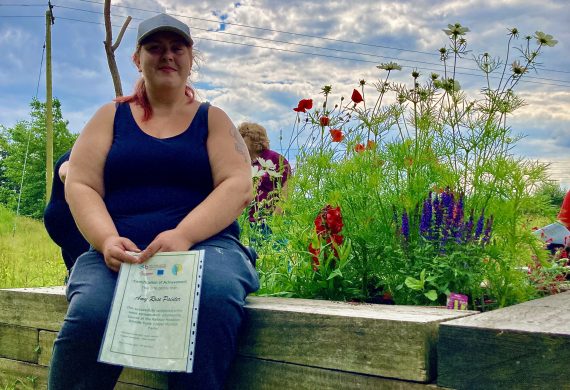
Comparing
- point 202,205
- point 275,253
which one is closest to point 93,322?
point 202,205

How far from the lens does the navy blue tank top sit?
2277 millimetres

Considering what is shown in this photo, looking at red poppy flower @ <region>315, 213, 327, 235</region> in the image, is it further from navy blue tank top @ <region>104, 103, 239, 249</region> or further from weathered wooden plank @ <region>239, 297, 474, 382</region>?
navy blue tank top @ <region>104, 103, 239, 249</region>

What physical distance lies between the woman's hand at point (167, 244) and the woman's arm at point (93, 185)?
0.34ft

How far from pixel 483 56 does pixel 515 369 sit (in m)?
1.59

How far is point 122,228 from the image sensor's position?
2.28 meters

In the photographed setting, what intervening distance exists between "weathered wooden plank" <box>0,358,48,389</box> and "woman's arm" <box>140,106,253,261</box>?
56.2 inches

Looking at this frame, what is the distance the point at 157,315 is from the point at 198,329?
139 millimetres

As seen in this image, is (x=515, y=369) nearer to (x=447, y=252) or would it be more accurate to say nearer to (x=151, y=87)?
(x=447, y=252)

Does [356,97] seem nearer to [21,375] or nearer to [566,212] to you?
[566,212]

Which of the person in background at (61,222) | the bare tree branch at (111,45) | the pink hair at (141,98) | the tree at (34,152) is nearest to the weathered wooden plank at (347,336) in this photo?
the pink hair at (141,98)

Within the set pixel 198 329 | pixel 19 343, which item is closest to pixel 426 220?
pixel 198 329

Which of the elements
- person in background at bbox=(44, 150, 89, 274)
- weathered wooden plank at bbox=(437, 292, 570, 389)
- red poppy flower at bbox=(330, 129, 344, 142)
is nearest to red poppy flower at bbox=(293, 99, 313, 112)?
red poppy flower at bbox=(330, 129, 344, 142)

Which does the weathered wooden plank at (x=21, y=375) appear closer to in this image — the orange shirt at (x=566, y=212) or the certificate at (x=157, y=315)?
the certificate at (x=157, y=315)

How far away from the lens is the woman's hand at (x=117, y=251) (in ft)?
6.86
